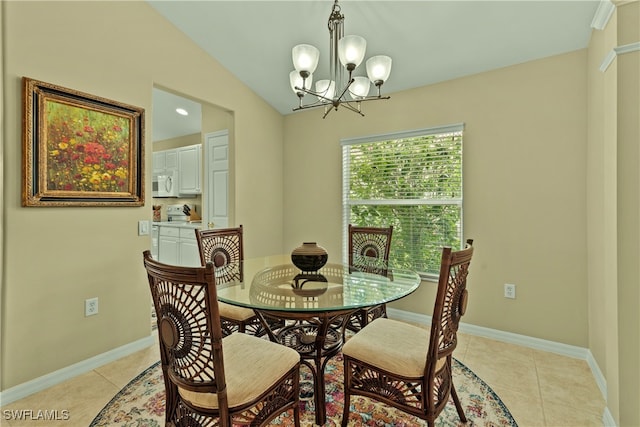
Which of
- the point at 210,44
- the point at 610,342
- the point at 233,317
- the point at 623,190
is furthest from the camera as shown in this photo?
the point at 210,44

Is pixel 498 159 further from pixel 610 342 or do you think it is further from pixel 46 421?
pixel 46 421

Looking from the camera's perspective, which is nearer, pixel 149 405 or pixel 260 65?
pixel 149 405

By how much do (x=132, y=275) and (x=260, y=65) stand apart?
2369 mm

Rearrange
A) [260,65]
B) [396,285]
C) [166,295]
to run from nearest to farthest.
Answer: [166,295] → [396,285] → [260,65]

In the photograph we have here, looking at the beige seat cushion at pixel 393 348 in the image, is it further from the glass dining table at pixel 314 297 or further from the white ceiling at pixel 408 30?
the white ceiling at pixel 408 30

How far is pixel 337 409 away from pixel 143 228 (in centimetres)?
210

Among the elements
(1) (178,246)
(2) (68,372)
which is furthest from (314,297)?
(1) (178,246)

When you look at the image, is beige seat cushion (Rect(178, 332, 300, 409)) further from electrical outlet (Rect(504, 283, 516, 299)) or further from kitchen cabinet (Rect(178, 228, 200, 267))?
kitchen cabinet (Rect(178, 228, 200, 267))

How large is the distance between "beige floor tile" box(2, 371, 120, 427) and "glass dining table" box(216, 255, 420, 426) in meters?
1.05

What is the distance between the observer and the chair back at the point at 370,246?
2.74 meters

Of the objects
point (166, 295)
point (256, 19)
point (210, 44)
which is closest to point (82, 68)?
point (210, 44)

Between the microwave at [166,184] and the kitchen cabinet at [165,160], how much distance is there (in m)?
0.09

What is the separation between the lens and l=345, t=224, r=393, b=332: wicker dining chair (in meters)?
2.62

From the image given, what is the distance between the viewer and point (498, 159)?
9.12 ft
